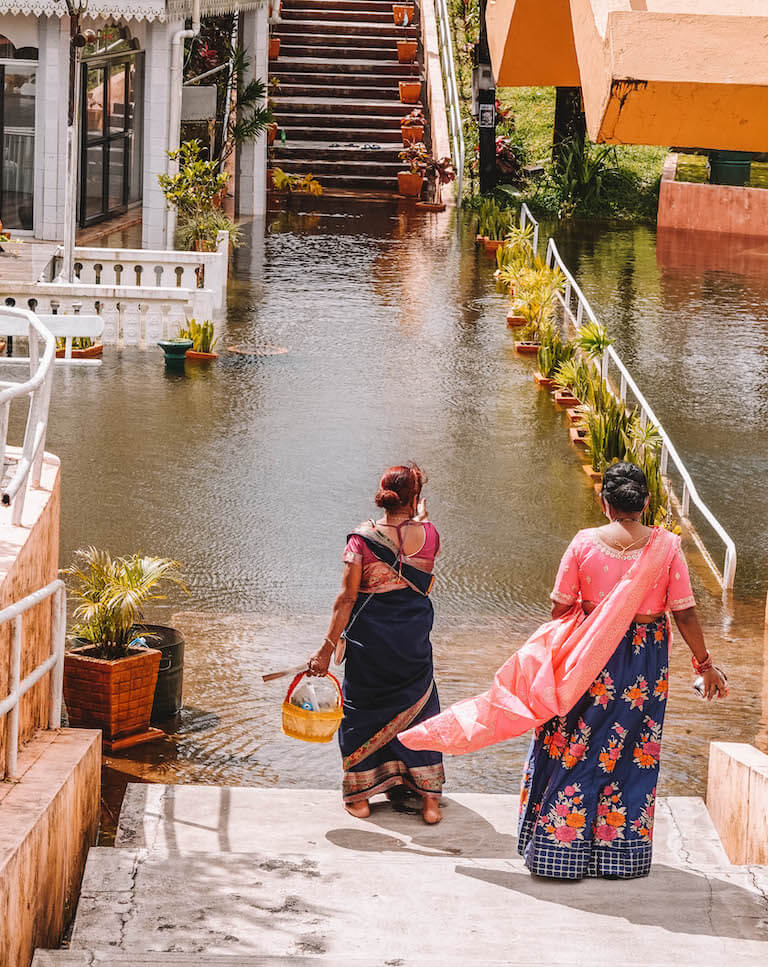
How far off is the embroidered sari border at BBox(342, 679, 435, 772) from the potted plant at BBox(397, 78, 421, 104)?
2329cm

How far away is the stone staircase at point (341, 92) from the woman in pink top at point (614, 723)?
21783mm

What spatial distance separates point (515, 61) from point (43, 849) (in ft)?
22.8

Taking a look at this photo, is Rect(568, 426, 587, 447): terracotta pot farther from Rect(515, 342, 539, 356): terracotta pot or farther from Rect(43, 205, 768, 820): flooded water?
Rect(515, 342, 539, 356): terracotta pot

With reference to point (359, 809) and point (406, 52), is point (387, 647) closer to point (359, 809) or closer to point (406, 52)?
point (359, 809)

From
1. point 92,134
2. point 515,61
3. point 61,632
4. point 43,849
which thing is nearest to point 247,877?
point 43,849

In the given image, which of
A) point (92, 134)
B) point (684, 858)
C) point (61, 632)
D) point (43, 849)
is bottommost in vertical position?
point (684, 858)

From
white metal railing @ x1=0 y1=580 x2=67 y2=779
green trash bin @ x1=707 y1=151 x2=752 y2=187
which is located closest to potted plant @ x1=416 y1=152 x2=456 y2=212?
green trash bin @ x1=707 y1=151 x2=752 y2=187

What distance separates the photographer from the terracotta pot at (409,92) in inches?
1099

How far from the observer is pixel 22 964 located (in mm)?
4469

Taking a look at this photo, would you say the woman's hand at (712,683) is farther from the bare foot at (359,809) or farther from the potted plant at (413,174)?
the potted plant at (413,174)

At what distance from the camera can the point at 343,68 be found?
28.5m

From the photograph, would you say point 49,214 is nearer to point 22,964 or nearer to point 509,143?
point 509,143

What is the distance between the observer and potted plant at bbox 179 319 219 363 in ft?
48.1

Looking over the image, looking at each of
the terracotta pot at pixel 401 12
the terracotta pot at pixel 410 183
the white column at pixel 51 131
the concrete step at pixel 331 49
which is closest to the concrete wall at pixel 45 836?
the white column at pixel 51 131
